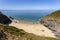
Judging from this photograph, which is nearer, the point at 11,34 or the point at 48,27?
the point at 11,34

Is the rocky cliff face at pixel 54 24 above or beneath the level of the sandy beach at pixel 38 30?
above

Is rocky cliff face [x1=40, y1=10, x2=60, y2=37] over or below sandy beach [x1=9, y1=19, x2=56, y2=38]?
over

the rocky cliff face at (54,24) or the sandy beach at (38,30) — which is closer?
the sandy beach at (38,30)

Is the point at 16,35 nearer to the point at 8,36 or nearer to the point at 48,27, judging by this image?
the point at 8,36

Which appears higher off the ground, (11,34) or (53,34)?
(11,34)

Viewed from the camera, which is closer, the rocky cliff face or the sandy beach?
the sandy beach

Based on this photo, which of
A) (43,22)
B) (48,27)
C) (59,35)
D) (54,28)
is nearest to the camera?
(59,35)

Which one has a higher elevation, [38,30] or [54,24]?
[54,24]

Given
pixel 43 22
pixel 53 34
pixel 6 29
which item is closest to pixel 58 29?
pixel 53 34

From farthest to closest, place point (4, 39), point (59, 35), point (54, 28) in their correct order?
point (54, 28), point (59, 35), point (4, 39)

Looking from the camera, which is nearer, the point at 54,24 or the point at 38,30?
the point at 38,30
